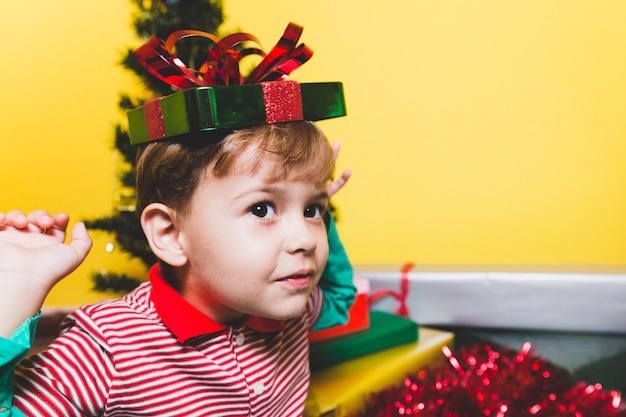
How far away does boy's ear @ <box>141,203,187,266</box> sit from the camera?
2.34 feet

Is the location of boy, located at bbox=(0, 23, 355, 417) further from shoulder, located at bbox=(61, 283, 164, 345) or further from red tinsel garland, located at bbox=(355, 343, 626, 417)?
red tinsel garland, located at bbox=(355, 343, 626, 417)

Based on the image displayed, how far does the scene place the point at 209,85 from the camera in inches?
27.2

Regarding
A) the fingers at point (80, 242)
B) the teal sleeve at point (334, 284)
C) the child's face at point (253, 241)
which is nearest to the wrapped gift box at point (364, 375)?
the teal sleeve at point (334, 284)

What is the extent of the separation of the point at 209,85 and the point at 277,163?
126 millimetres

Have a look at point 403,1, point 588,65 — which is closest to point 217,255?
point 403,1

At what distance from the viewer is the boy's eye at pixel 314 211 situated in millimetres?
741

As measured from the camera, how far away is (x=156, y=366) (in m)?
0.69

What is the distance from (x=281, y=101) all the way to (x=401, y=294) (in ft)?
2.72

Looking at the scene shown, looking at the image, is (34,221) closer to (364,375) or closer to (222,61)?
(222,61)

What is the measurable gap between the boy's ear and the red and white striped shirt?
0.05m

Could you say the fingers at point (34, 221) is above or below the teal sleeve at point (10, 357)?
above

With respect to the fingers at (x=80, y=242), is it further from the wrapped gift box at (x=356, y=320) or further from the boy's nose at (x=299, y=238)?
the wrapped gift box at (x=356, y=320)

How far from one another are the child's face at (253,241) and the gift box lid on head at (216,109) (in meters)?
0.06

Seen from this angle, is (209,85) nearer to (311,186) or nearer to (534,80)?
(311,186)
